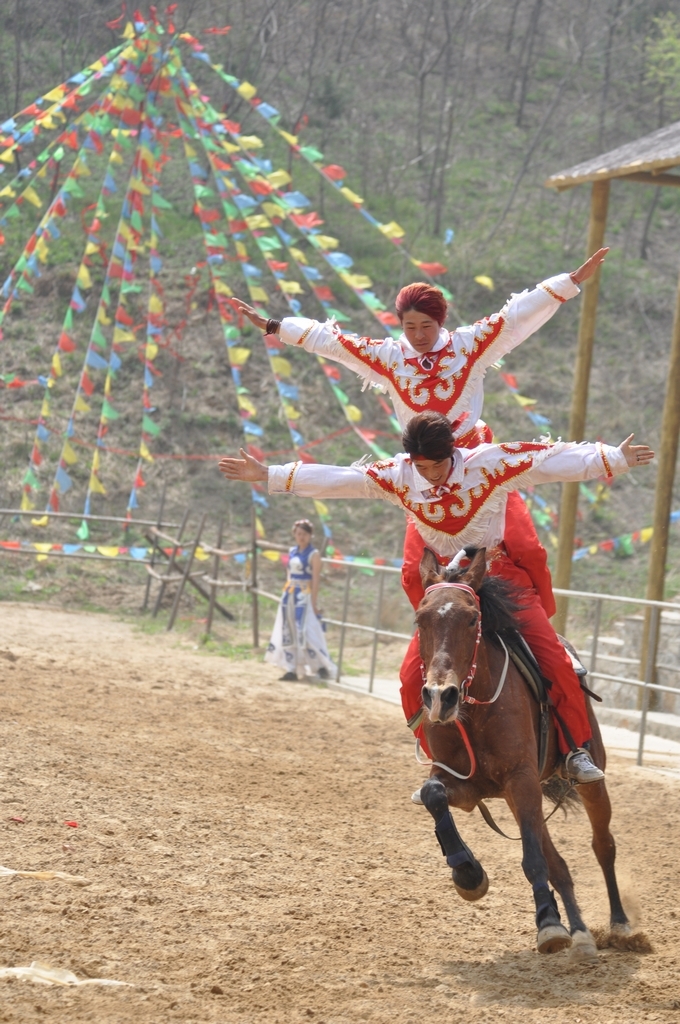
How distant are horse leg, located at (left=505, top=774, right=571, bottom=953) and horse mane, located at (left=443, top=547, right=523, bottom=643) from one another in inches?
24.0

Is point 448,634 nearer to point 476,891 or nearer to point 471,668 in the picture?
point 471,668

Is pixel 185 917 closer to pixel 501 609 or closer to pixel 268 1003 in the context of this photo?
pixel 268 1003

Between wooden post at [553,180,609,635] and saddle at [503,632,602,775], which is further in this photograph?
wooden post at [553,180,609,635]

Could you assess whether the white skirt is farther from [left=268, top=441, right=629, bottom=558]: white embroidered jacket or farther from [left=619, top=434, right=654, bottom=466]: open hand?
[left=619, top=434, right=654, bottom=466]: open hand

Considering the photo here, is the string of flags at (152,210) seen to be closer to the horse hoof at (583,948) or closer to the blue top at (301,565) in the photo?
the blue top at (301,565)

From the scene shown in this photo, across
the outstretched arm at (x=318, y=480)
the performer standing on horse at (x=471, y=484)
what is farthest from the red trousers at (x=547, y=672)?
the outstretched arm at (x=318, y=480)

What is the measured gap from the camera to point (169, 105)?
83.6 ft

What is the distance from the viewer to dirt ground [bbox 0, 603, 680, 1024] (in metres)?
3.58

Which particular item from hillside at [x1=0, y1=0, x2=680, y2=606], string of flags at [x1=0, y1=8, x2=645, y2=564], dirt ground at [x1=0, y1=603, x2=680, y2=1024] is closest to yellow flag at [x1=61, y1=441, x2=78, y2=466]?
string of flags at [x1=0, y1=8, x2=645, y2=564]

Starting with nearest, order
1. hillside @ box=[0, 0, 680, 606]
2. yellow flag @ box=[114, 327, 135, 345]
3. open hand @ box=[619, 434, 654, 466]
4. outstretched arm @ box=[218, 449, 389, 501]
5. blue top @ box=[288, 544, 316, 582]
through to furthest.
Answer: open hand @ box=[619, 434, 654, 466], outstretched arm @ box=[218, 449, 389, 501], blue top @ box=[288, 544, 316, 582], yellow flag @ box=[114, 327, 135, 345], hillside @ box=[0, 0, 680, 606]

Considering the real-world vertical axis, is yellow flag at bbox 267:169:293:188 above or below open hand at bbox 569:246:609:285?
above

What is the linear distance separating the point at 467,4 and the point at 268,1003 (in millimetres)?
29468

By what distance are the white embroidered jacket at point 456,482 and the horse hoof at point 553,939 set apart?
1.51m

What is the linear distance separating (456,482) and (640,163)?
19.6 ft
